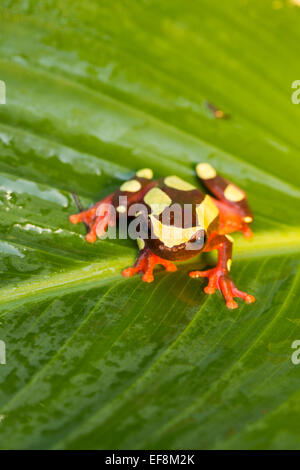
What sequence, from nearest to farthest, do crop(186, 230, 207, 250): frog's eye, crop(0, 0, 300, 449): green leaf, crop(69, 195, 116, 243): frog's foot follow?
crop(0, 0, 300, 449): green leaf < crop(186, 230, 207, 250): frog's eye < crop(69, 195, 116, 243): frog's foot

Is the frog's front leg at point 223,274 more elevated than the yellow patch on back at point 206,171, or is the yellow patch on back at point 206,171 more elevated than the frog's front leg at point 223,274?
the yellow patch on back at point 206,171

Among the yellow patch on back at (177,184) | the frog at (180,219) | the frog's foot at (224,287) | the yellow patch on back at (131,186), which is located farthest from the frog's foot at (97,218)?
the frog's foot at (224,287)

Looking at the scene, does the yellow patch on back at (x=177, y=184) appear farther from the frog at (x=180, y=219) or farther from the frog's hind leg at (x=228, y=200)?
the frog's hind leg at (x=228, y=200)

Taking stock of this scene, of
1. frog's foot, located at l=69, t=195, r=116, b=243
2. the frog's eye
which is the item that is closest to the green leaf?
frog's foot, located at l=69, t=195, r=116, b=243

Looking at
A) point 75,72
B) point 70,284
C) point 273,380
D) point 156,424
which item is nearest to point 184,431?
point 156,424

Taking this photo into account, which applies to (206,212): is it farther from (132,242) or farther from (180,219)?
(132,242)

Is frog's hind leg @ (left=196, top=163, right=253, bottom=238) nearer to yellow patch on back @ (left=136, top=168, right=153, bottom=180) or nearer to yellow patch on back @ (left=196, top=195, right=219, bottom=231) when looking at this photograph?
yellow patch on back @ (left=196, top=195, right=219, bottom=231)

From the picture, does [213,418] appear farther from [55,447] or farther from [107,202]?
[107,202]
